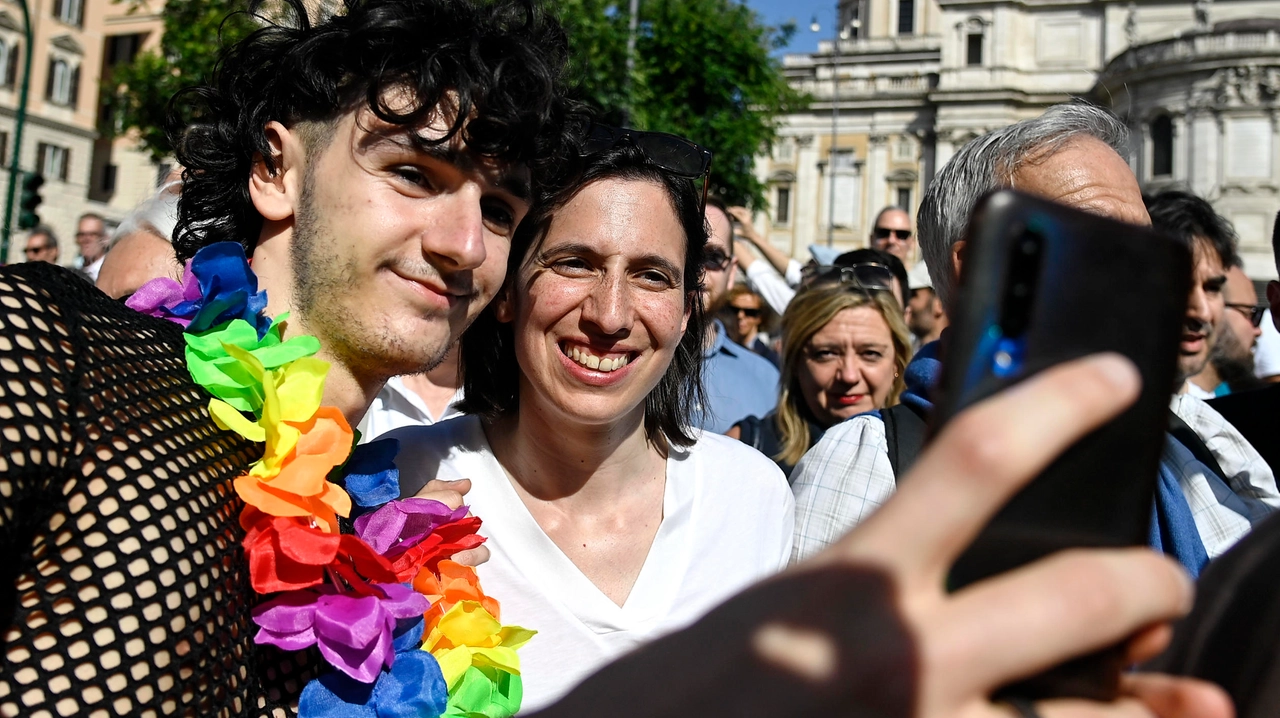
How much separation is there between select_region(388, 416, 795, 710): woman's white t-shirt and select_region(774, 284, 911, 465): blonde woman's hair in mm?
1661

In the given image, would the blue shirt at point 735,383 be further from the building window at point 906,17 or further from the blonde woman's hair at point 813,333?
the building window at point 906,17

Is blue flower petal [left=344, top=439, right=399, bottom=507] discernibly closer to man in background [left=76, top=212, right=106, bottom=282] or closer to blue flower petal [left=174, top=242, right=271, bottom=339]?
blue flower petal [left=174, top=242, right=271, bottom=339]

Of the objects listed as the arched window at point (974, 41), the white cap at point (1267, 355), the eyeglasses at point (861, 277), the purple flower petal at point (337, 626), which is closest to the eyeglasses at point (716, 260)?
the eyeglasses at point (861, 277)

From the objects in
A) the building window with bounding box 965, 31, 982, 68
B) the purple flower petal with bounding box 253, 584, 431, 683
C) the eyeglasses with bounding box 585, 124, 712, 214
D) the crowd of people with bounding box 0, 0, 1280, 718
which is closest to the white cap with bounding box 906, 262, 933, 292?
the crowd of people with bounding box 0, 0, 1280, 718

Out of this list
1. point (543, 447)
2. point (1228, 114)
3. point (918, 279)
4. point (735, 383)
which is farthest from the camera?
point (1228, 114)

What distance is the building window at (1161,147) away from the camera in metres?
39.2

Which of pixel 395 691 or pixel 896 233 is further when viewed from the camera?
pixel 896 233

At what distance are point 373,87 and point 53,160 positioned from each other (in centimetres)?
4135

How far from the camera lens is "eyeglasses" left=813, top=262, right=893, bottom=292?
4.77 meters

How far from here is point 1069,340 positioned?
74 cm

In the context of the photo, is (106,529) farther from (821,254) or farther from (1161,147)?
(1161,147)

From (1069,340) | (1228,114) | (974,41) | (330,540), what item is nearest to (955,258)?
(330,540)

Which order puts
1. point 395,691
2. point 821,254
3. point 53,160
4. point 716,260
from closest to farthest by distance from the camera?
point 395,691, point 716,260, point 821,254, point 53,160

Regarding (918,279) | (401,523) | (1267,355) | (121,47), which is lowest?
(401,523)
